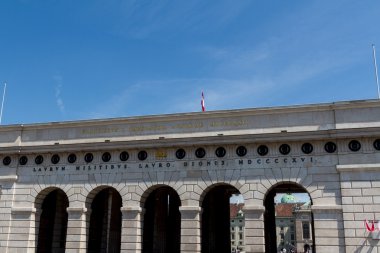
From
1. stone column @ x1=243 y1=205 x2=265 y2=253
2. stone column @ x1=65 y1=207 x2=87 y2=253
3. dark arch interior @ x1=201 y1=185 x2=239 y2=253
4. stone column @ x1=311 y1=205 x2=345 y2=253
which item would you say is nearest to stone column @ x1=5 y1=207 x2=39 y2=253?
stone column @ x1=65 y1=207 x2=87 y2=253

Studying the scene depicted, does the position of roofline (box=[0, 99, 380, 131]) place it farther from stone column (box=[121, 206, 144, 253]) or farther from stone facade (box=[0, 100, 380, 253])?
stone column (box=[121, 206, 144, 253])

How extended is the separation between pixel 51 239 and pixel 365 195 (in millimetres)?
29039

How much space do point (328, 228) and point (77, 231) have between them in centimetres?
2042

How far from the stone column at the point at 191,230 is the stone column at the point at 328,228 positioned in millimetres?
8944

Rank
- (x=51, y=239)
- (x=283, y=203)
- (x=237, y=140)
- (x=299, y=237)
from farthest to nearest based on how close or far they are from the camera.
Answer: (x=283, y=203) < (x=299, y=237) < (x=51, y=239) < (x=237, y=140)

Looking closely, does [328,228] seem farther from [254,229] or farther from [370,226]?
[254,229]

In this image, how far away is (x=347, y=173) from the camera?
105 feet

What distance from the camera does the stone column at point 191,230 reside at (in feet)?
111

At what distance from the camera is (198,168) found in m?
35.2

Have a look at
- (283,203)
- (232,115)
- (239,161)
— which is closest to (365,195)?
(239,161)

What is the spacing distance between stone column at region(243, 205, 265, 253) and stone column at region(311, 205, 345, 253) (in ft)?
13.0

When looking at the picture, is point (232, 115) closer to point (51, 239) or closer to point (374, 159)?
point (374, 159)

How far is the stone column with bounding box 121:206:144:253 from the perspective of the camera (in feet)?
115

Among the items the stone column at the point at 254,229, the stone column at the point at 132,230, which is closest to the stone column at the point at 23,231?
the stone column at the point at 132,230
